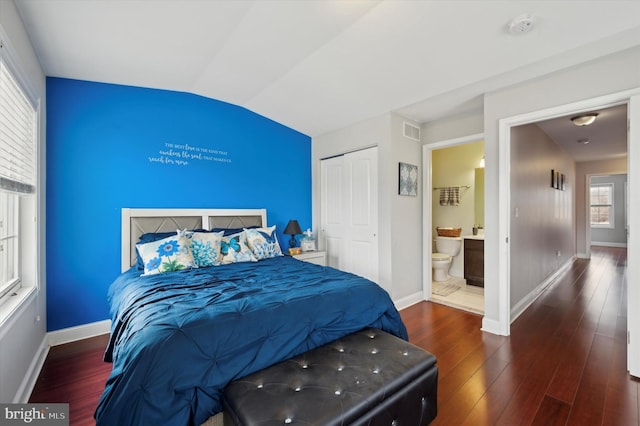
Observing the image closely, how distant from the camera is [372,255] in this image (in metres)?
3.74

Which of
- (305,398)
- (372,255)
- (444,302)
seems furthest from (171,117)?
(444,302)

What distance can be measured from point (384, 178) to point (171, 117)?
2.66m

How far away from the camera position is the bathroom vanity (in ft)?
14.3

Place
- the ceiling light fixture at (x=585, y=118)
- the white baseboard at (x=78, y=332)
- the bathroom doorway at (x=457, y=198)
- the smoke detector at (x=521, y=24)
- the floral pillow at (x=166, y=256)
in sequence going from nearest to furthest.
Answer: the smoke detector at (x=521, y=24), the floral pillow at (x=166, y=256), the white baseboard at (x=78, y=332), the ceiling light fixture at (x=585, y=118), the bathroom doorway at (x=457, y=198)

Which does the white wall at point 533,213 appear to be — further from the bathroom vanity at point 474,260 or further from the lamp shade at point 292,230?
the lamp shade at point 292,230

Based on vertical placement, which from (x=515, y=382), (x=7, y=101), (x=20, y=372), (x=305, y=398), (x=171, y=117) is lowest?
(x=515, y=382)

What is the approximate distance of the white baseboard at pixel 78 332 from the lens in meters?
2.69

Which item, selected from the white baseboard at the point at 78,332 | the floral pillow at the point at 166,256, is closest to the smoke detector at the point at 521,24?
the floral pillow at the point at 166,256

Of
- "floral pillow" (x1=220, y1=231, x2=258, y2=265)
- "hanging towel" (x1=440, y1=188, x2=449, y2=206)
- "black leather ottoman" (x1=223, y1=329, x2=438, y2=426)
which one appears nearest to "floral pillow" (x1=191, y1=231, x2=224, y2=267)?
"floral pillow" (x1=220, y1=231, x2=258, y2=265)

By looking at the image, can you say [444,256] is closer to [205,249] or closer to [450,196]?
[450,196]

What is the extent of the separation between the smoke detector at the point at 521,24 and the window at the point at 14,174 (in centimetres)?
317

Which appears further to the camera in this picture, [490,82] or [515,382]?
[490,82]

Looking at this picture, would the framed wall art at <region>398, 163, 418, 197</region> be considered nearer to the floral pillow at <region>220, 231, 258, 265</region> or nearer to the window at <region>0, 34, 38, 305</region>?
the floral pillow at <region>220, 231, 258, 265</region>

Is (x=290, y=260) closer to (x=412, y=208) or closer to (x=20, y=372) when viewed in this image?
(x=412, y=208)
